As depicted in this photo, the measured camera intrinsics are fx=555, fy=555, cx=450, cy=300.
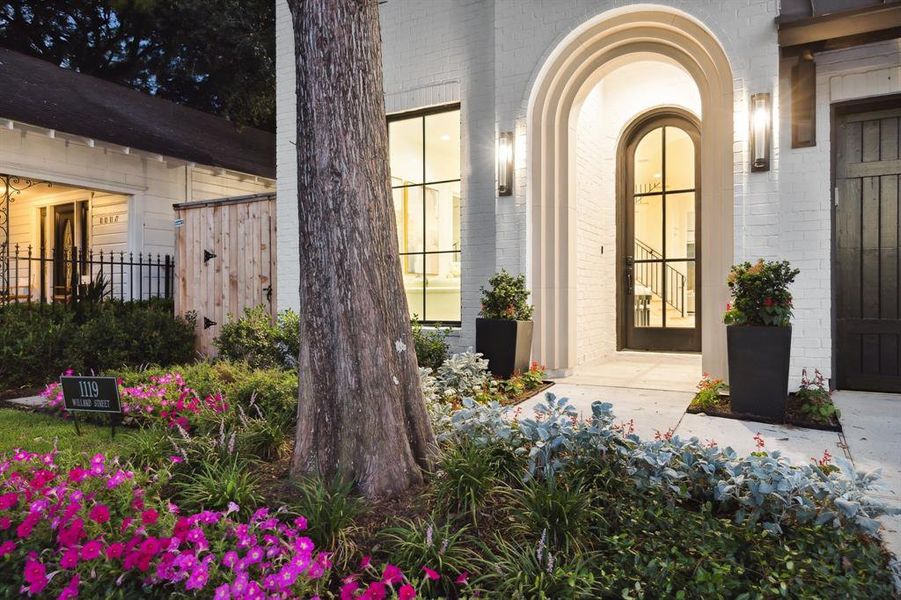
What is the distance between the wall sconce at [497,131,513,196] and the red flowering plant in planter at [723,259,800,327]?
239 cm

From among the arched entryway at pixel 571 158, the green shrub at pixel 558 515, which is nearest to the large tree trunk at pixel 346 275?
the green shrub at pixel 558 515

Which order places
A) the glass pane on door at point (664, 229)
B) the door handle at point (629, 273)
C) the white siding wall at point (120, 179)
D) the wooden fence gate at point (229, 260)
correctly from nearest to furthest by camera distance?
the glass pane on door at point (664, 229), the door handle at point (629, 273), the wooden fence gate at point (229, 260), the white siding wall at point (120, 179)

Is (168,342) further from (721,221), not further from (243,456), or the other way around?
(721,221)

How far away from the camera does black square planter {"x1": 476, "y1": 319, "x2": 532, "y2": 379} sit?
5074mm

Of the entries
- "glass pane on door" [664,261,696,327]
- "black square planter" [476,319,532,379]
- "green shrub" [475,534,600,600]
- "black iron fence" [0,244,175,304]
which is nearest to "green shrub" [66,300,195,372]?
"black iron fence" [0,244,175,304]

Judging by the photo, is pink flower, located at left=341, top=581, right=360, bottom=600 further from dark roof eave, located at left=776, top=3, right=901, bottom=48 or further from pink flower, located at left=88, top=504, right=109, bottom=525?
dark roof eave, located at left=776, top=3, right=901, bottom=48

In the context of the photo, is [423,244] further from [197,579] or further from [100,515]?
[197,579]

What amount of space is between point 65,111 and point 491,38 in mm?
6652

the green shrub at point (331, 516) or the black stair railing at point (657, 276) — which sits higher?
the black stair railing at point (657, 276)

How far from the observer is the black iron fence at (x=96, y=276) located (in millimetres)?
7199

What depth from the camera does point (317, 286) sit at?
255 cm

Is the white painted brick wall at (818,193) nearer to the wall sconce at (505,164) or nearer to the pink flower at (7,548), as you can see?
the wall sconce at (505,164)

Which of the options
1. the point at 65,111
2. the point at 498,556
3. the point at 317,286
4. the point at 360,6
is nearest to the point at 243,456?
the point at 317,286

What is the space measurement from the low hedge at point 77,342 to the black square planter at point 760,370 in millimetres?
5947
